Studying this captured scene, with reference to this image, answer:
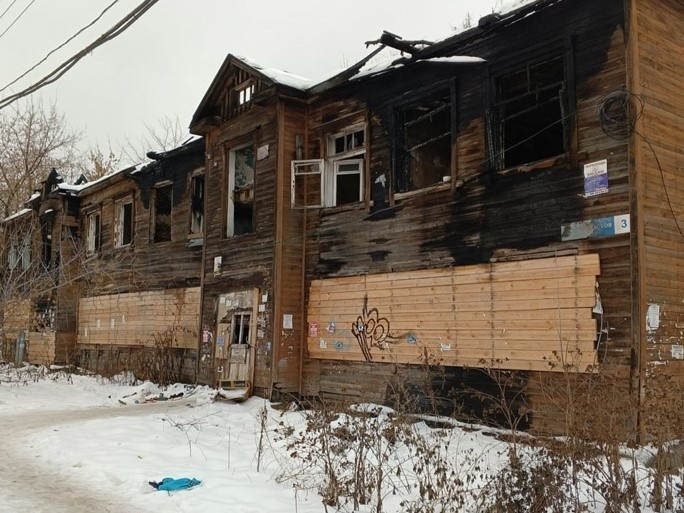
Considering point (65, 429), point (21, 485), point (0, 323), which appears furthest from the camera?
point (0, 323)

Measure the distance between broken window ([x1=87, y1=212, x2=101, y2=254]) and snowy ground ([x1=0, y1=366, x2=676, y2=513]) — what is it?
33.3ft

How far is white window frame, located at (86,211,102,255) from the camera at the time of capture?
24.8m

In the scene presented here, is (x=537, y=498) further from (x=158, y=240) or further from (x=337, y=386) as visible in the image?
(x=158, y=240)

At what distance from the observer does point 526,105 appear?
13258 mm

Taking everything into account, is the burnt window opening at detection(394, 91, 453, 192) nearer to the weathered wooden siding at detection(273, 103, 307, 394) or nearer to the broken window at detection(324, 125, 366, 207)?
the broken window at detection(324, 125, 366, 207)

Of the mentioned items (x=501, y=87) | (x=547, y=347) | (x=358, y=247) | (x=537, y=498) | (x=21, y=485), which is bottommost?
(x=21, y=485)

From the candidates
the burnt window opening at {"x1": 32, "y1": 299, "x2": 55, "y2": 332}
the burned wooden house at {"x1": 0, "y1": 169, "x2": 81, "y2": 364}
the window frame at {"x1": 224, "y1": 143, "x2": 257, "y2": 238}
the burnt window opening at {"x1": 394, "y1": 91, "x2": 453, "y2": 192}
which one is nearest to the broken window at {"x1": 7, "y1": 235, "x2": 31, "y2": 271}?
the burned wooden house at {"x1": 0, "y1": 169, "x2": 81, "y2": 364}

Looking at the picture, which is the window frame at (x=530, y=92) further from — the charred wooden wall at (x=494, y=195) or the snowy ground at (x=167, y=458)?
the snowy ground at (x=167, y=458)

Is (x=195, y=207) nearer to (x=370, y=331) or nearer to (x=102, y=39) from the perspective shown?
(x=370, y=331)

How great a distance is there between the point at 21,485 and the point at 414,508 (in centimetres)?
498

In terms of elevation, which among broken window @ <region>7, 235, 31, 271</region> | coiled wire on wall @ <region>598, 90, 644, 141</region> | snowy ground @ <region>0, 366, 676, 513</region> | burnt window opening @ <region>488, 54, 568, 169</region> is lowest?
snowy ground @ <region>0, 366, 676, 513</region>

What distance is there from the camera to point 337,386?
13.8m

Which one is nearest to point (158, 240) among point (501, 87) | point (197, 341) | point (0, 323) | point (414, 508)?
point (197, 341)

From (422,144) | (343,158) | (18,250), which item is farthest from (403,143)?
(18,250)
